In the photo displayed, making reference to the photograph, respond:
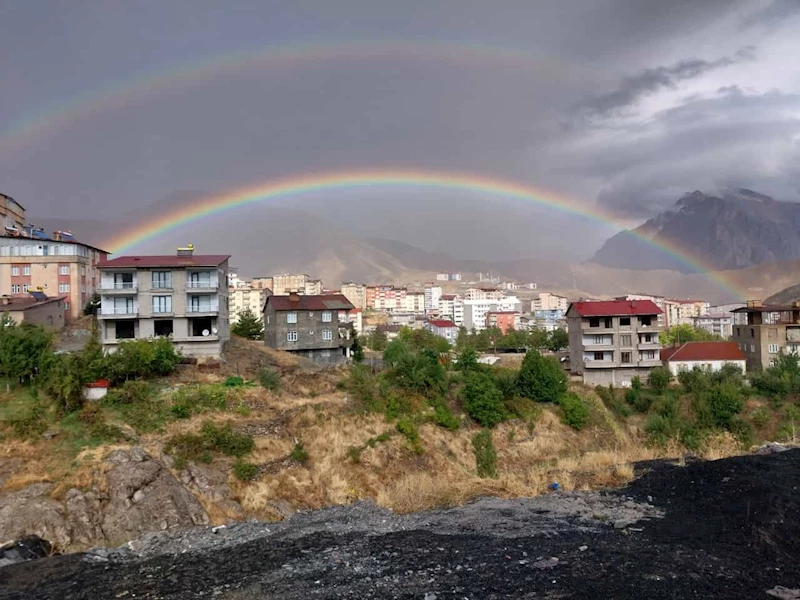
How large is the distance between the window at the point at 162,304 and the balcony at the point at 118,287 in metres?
1.55

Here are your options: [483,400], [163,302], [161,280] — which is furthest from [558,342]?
[161,280]

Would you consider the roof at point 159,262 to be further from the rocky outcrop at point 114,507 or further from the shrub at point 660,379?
the shrub at point 660,379

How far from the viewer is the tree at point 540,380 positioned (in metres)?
38.5

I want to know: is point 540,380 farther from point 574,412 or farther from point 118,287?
point 118,287

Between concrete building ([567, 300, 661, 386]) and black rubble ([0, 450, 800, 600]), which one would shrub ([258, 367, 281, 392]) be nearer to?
black rubble ([0, 450, 800, 600])

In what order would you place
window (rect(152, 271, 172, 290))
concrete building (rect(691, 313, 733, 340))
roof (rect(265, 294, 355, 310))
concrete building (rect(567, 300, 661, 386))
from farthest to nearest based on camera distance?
concrete building (rect(691, 313, 733, 340)) < concrete building (rect(567, 300, 661, 386)) < roof (rect(265, 294, 355, 310)) < window (rect(152, 271, 172, 290))

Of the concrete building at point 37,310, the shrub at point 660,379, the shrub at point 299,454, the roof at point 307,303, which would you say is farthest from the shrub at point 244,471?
the shrub at point 660,379

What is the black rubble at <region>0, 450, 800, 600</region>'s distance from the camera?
1098 centimetres

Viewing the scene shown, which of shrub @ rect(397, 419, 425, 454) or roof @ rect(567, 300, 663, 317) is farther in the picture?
roof @ rect(567, 300, 663, 317)

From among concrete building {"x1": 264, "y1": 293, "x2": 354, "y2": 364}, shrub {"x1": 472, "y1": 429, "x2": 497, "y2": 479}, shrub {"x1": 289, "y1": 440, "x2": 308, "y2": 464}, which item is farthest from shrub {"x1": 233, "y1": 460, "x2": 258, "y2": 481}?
concrete building {"x1": 264, "y1": 293, "x2": 354, "y2": 364}

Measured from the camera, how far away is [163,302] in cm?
4031

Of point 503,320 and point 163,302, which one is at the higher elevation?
point 163,302

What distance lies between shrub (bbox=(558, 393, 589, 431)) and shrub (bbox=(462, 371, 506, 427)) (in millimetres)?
4710

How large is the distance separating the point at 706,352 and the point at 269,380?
4503cm
